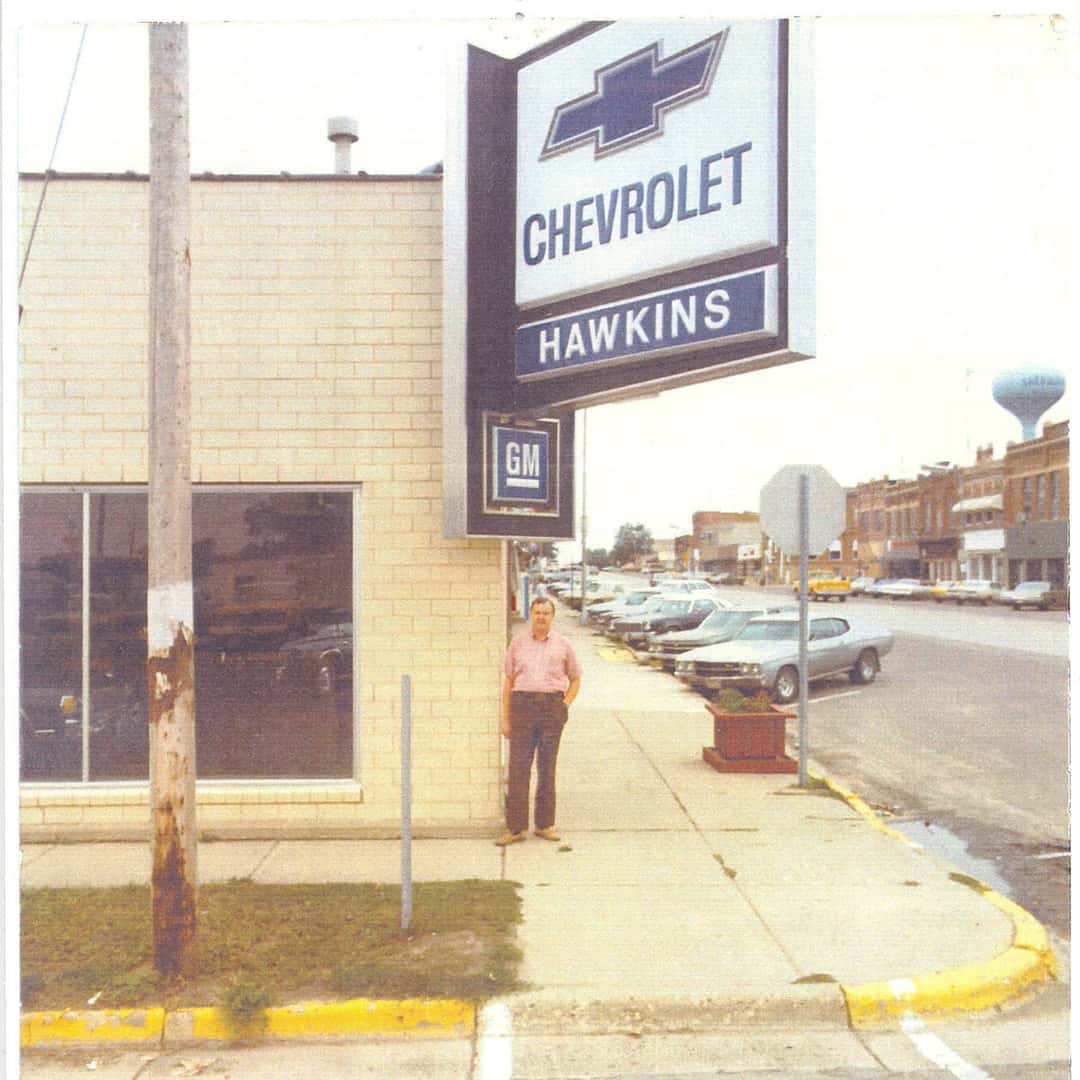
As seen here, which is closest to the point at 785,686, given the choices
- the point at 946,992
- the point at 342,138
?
the point at 342,138

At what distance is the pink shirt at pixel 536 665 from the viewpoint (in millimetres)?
7473

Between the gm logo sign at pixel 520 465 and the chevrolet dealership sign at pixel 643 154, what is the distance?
3.02 feet

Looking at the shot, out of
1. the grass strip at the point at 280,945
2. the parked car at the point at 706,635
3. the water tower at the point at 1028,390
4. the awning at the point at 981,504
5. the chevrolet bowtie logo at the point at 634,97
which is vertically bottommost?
the grass strip at the point at 280,945

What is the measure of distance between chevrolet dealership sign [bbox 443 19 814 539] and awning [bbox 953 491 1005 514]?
47032mm

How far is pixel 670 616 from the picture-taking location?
2425 cm

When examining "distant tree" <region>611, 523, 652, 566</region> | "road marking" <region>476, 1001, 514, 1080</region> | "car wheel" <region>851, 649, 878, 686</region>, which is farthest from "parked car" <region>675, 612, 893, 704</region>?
"distant tree" <region>611, 523, 652, 566</region>

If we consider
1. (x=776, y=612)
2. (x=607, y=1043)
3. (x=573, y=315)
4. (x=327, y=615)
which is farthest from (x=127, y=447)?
(x=776, y=612)

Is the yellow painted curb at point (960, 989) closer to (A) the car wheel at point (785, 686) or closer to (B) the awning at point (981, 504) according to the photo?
(A) the car wheel at point (785, 686)

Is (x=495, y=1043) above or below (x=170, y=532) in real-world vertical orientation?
below

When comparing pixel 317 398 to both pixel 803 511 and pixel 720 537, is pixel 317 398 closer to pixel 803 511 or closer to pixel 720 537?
pixel 803 511

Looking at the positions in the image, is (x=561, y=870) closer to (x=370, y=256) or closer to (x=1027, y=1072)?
(x=1027, y=1072)

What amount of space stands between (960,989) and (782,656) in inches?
448

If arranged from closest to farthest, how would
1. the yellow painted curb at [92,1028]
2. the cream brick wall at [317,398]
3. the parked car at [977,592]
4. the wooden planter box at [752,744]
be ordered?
the yellow painted curb at [92,1028] < the cream brick wall at [317,398] < the wooden planter box at [752,744] < the parked car at [977,592]

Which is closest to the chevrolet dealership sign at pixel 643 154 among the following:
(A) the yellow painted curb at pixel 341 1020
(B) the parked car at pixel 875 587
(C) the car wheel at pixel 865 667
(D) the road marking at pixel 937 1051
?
(D) the road marking at pixel 937 1051
